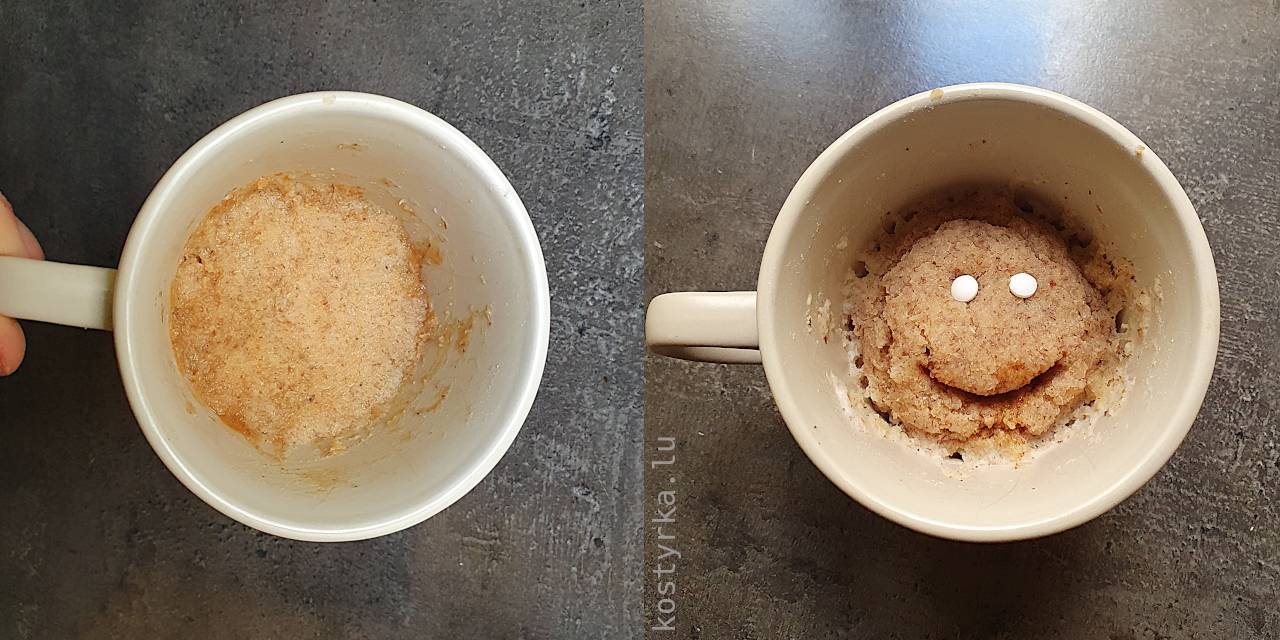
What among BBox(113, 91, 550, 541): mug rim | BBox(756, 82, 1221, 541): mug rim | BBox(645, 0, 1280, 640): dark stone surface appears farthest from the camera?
BBox(645, 0, 1280, 640): dark stone surface

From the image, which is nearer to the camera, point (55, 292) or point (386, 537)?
point (55, 292)

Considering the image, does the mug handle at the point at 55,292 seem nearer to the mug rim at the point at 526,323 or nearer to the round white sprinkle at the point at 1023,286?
the mug rim at the point at 526,323

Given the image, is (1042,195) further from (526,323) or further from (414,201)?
(414,201)

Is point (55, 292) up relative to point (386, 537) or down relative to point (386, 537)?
up

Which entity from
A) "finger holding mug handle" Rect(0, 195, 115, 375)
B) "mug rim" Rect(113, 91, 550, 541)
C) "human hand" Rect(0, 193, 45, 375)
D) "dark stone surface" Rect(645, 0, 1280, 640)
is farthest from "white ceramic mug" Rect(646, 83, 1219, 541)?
"human hand" Rect(0, 193, 45, 375)

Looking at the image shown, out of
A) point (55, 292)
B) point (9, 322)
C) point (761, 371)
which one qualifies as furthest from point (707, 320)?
point (9, 322)

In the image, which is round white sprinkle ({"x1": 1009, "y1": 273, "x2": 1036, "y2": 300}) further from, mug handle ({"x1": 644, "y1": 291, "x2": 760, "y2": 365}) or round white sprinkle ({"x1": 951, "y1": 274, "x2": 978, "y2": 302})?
mug handle ({"x1": 644, "y1": 291, "x2": 760, "y2": 365})
